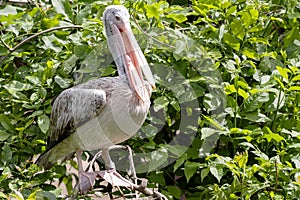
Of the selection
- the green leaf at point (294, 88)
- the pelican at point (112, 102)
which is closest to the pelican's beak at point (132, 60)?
the pelican at point (112, 102)

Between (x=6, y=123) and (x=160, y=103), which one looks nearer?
(x=160, y=103)

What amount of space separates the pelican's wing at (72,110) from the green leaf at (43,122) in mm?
31

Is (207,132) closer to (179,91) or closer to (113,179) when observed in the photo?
(179,91)

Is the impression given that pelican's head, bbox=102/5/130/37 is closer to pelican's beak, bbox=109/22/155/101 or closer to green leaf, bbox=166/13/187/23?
pelican's beak, bbox=109/22/155/101

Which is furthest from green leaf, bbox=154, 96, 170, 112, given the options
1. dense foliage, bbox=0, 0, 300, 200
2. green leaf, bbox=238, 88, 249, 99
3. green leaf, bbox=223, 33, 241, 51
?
green leaf, bbox=223, 33, 241, 51

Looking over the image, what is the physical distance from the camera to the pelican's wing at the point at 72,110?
8.28 feet

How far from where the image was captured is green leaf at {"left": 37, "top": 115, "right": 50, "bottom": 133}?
111 inches

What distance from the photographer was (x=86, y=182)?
242cm

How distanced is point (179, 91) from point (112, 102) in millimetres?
421

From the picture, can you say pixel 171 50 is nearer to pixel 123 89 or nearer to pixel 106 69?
pixel 106 69

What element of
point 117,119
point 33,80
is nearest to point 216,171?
point 117,119

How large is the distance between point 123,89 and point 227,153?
634 mm

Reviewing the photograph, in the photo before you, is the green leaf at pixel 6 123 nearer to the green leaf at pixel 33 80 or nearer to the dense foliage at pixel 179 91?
the dense foliage at pixel 179 91

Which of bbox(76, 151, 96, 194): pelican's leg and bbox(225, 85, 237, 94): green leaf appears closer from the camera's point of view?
bbox(76, 151, 96, 194): pelican's leg
